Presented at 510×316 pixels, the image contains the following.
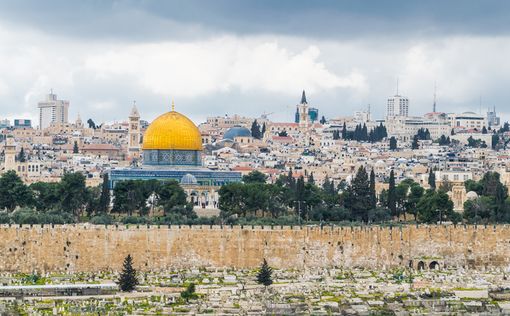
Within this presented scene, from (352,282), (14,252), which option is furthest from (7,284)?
(352,282)

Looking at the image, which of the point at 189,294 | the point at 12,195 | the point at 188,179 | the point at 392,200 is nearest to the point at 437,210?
the point at 392,200

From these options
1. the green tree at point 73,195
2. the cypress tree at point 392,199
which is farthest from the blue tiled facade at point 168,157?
the cypress tree at point 392,199

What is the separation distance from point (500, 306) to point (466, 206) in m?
38.4

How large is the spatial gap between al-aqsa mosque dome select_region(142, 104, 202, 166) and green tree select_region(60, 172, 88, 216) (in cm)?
2092

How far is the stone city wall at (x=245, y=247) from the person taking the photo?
80000 mm

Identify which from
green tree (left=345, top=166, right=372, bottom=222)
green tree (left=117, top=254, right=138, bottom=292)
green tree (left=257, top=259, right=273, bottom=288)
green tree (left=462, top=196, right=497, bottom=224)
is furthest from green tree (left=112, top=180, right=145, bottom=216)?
green tree (left=117, top=254, right=138, bottom=292)

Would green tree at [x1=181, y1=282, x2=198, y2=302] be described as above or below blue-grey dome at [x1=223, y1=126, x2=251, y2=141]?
below

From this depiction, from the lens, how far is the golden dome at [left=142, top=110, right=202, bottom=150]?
393 feet

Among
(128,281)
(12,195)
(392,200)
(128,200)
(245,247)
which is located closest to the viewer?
(128,281)

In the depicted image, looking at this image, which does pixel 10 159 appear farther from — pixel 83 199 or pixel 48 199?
pixel 83 199

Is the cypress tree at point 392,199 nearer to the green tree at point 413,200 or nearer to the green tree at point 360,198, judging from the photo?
the green tree at point 413,200

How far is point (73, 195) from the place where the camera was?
9819 centimetres

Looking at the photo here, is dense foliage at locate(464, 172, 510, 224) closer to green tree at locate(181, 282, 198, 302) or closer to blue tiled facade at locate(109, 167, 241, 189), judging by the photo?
blue tiled facade at locate(109, 167, 241, 189)

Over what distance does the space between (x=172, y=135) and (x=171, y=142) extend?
59 centimetres
